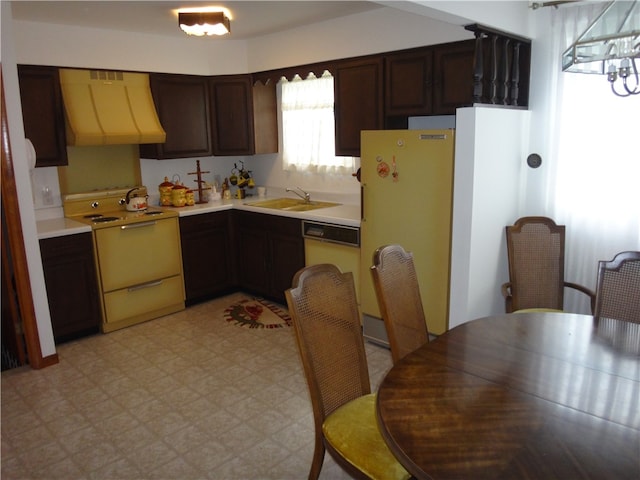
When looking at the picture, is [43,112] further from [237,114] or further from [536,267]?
[536,267]

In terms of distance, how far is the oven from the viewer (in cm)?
397

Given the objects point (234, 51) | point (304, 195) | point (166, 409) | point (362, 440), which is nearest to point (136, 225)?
point (304, 195)

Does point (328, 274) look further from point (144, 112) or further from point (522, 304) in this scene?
point (144, 112)

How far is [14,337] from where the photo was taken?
342cm

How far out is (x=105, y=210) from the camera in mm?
4480

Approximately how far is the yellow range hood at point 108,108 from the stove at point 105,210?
54 cm

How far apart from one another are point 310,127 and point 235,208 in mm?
1047

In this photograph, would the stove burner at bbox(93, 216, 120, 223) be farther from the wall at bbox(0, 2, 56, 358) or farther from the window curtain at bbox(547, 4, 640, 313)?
the window curtain at bbox(547, 4, 640, 313)

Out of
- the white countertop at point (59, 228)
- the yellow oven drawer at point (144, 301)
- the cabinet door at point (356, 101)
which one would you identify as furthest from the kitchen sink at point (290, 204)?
the white countertop at point (59, 228)

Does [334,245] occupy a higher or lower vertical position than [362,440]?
higher

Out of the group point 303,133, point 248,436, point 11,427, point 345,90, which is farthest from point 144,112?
point 248,436

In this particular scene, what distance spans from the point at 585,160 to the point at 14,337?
3957mm

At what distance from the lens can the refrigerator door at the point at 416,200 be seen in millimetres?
3117

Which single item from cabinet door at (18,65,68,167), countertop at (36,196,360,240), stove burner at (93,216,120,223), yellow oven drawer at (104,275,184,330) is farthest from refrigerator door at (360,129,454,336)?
cabinet door at (18,65,68,167)
